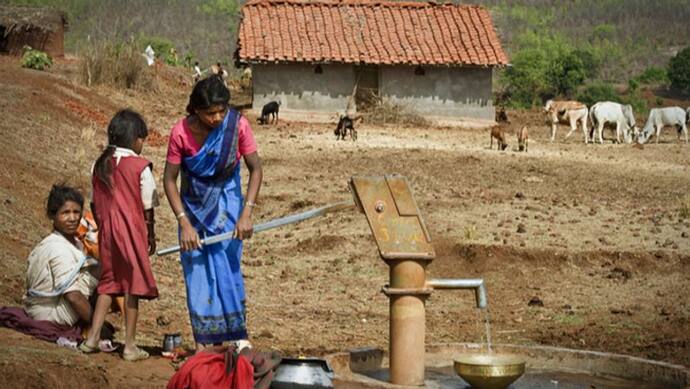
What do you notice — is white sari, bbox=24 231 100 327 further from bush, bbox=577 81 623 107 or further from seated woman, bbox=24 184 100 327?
bush, bbox=577 81 623 107

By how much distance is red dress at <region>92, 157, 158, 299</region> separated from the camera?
7.44 meters

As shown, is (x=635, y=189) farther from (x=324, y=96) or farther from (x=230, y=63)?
(x=230, y=63)

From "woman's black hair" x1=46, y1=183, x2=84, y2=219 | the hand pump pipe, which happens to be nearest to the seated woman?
"woman's black hair" x1=46, y1=183, x2=84, y2=219

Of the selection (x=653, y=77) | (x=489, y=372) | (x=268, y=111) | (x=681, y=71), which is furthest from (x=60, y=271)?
(x=653, y=77)

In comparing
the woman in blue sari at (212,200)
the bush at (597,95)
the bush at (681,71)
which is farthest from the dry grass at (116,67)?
the bush at (681,71)

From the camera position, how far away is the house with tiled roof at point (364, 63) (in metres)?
32.2

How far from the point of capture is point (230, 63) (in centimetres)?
6003

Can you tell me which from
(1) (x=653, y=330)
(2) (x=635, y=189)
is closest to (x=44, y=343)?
(1) (x=653, y=330)

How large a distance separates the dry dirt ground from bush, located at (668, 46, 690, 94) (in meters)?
28.0

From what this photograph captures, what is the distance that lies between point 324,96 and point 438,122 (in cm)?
270

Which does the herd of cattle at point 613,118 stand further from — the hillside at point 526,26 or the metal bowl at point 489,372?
the hillside at point 526,26

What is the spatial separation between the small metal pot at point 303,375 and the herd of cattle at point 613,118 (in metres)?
→ 23.9

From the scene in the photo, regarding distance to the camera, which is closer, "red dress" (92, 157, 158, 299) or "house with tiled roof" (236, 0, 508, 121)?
"red dress" (92, 157, 158, 299)

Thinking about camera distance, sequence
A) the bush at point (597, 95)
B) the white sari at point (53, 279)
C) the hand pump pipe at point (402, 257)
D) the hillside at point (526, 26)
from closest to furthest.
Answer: the hand pump pipe at point (402, 257) < the white sari at point (53, 279) < the bush at point (597, 95) < the hillside at point (526, 26)
